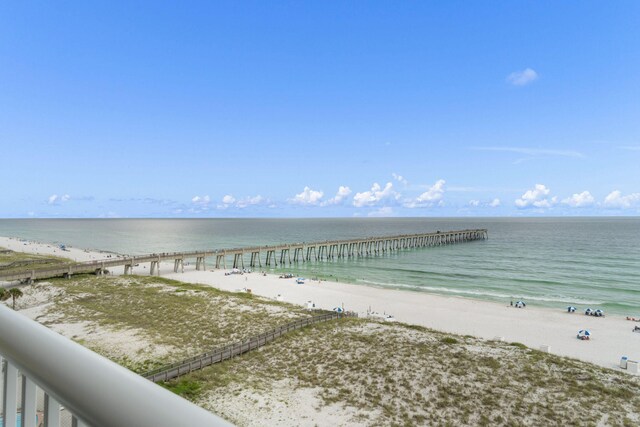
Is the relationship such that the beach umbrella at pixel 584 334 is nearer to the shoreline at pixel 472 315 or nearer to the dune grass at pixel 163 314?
the shoreline at pixel 472 315

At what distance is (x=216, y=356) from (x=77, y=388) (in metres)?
22.1

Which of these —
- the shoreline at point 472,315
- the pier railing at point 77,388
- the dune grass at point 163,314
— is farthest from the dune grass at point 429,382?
the pier railing at point 77,388

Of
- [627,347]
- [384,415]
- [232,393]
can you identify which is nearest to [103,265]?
[232,393]

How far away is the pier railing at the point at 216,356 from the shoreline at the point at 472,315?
12.2m

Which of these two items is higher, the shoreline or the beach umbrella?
the beach umbrella

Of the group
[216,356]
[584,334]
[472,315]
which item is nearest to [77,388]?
[216,356]

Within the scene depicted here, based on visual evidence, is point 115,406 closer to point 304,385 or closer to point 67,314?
point 304,385

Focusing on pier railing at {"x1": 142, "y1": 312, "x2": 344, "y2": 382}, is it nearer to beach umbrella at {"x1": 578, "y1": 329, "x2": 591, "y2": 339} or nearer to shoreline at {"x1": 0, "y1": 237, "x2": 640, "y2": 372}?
shoreline at {"x1": 0, "y1": 237, "x2": 640, "y2": 372}

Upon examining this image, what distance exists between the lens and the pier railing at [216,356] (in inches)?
749

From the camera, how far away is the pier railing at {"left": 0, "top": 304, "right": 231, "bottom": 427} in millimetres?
926

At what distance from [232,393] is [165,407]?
19347 millimetres

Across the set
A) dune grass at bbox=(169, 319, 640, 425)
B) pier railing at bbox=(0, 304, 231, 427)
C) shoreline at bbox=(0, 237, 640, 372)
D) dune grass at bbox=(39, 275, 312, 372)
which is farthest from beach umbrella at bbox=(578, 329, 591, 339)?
pier railing at bbox=(0, 304, 231, 427)

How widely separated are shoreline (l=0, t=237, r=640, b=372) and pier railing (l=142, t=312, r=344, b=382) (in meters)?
12.2

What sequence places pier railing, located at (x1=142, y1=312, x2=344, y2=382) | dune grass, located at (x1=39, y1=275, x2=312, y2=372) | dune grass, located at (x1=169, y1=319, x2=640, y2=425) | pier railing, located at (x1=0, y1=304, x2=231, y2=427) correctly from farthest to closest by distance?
1. dune grass, located at (x1=39, y1=275, x2=312, y2=372)
2. pier railing, located at (x1=142, y1=312, x2=344, y2=382)
3. dune grass, located at (x1=169, y1=319, x2=640, y2=425)
4. pier railing, located at (x1=0, y1=304, x2=231, y2=427)
